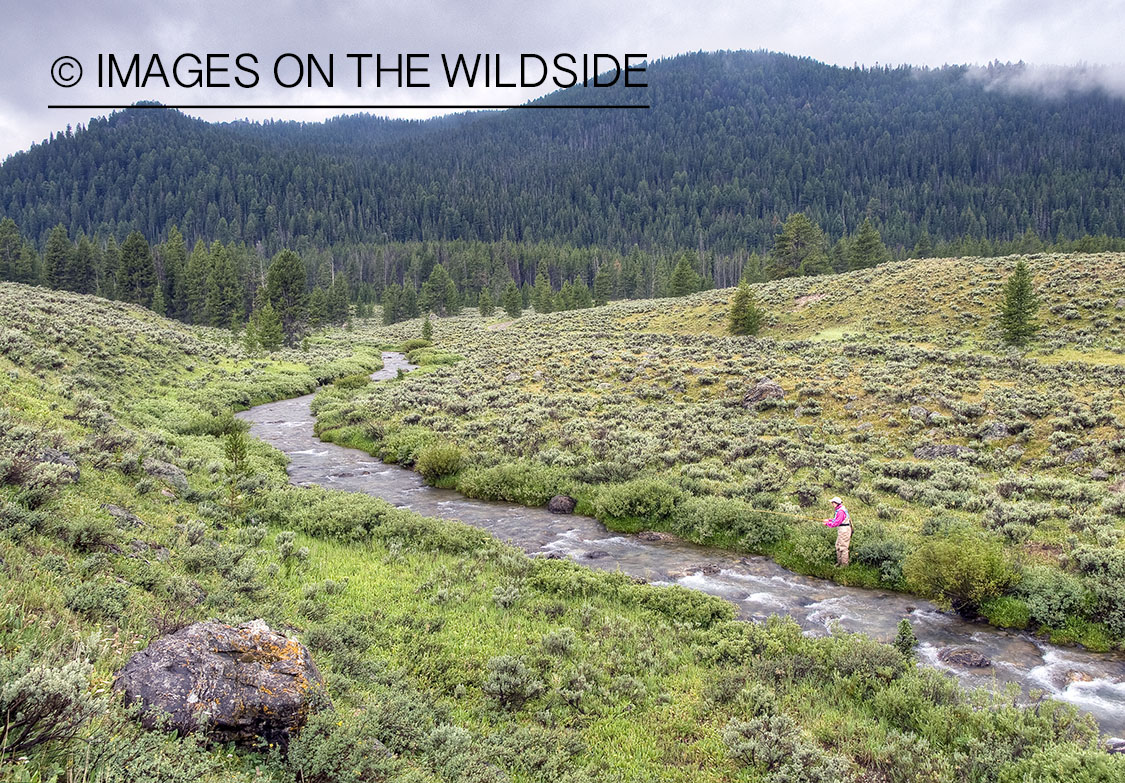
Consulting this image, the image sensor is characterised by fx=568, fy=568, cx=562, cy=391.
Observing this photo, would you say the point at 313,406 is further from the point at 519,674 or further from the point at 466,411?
the point at 519,674

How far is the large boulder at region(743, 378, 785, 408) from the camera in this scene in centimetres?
2875

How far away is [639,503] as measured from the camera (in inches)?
710

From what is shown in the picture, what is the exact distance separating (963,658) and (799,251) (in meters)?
80.9

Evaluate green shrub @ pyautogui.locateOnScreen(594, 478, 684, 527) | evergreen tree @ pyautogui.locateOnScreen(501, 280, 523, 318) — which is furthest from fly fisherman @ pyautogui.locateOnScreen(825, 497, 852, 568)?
evergreen tree @ pyautogui.locateOnScreen(501, 280, 523, 318)

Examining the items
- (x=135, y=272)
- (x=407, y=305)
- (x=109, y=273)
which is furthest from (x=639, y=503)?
(x=407, y=305)

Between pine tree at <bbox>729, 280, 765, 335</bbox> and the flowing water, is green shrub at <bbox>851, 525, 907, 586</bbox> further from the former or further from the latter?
pine tree at <bbox>729, 280, 765, 335</bbox>

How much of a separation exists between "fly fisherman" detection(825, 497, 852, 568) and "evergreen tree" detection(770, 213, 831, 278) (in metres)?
74.5

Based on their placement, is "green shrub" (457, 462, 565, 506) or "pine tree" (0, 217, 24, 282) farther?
"pine tree" (0, 217, 24, 282)

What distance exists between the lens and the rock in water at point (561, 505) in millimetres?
19359

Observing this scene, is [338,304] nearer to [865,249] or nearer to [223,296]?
[223,296]

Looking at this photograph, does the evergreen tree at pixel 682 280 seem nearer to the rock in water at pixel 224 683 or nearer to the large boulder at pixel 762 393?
the large boulder at pixel 762 393

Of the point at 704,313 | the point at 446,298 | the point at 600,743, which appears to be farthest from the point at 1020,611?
the point at 446,298

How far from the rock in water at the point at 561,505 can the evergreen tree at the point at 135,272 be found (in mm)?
86633

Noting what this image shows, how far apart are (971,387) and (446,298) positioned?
103921mm
